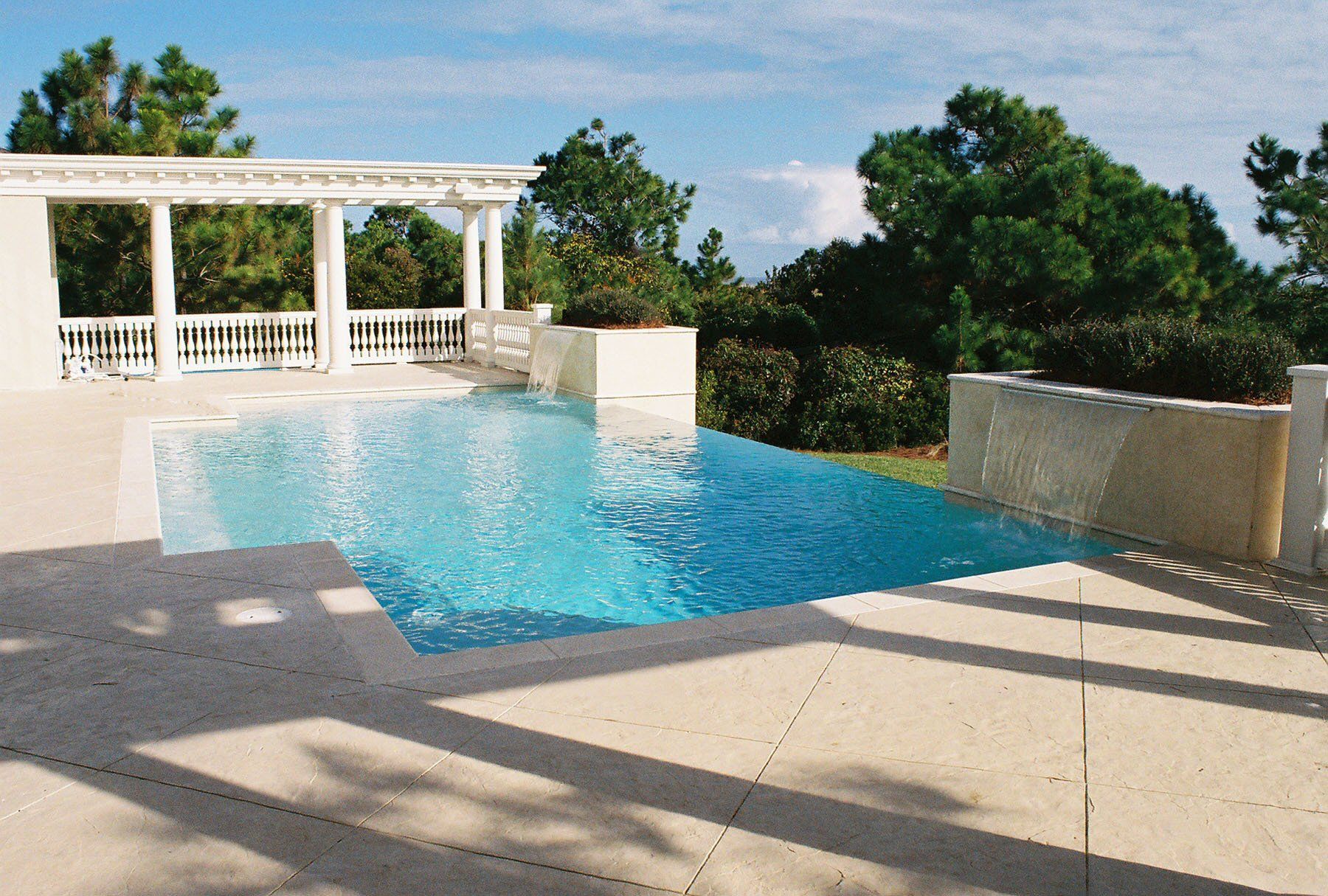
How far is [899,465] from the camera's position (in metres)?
17.0

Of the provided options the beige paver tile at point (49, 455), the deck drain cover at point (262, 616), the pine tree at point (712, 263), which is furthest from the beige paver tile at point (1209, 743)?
the pine tree at point (712, 263)

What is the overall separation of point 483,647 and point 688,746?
1675mm

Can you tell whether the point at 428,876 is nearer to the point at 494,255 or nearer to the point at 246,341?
the point at 494,255

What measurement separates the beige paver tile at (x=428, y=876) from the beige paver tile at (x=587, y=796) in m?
0.05

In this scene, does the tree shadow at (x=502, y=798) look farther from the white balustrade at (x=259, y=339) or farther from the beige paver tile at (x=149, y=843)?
the white balustrade at (x=259, y=339)

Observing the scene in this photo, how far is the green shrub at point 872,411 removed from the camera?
66.0 feet

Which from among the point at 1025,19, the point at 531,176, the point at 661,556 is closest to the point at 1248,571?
the point at 661,556

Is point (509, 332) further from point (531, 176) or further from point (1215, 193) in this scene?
point (1215, 193)

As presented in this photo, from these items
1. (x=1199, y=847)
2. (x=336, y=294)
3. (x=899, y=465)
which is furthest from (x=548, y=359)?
(x=1199, y=847)

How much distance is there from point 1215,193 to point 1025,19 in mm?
5122

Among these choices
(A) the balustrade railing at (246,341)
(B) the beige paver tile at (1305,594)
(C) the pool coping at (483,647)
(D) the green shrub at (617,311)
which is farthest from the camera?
(A) the balustrade railing at (246,341)

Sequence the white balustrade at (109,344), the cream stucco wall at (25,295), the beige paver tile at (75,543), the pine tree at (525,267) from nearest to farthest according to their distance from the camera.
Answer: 1. the beige paver tile at (75,543)
2. the cream stucco wall at (25,295)
3. the white balustrade at (109,344)
4. the pine tree at (525,267)

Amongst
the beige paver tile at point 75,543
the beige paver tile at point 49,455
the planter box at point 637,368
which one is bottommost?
the beige paver tile at point 49,455

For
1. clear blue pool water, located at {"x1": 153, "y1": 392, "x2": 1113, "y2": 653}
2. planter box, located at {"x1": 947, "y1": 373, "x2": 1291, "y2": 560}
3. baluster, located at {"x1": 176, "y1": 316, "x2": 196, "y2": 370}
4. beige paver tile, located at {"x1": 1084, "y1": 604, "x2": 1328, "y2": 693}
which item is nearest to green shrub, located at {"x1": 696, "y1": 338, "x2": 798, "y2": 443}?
clear blue pool water, located at {"x1": 153, "y1": 392, "x2": 1113, "y2": 653}
